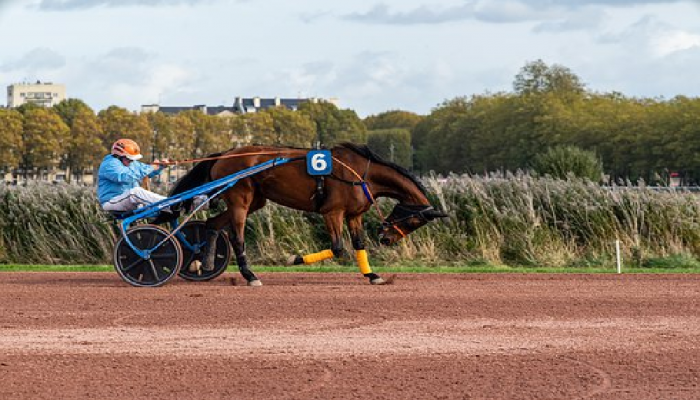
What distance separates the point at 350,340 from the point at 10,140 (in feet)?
291

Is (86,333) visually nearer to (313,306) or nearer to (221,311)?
(221,311)

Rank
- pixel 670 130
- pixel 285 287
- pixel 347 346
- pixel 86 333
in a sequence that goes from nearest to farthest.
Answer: pixel 347 346 < pixel 86 333 < pixel 285 287 < pixel 670 130

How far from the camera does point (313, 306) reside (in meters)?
13.6

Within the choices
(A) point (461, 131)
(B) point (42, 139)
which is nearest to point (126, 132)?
(B) point (42, 139)

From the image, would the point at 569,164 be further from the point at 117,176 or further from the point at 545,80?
the point at 545,80

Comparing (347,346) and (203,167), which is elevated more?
(203,167)

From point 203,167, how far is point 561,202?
8.01 metres

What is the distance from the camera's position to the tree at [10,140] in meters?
96.1

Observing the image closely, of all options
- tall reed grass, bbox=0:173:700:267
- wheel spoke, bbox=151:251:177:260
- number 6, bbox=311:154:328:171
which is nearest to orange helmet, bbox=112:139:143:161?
wheel spoke, bbox=151:251:177:260

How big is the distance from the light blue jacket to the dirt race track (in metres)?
1.14

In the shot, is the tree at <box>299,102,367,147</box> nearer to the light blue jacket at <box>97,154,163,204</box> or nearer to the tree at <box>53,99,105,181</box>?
the tree at <box>53,99,105,181</box>

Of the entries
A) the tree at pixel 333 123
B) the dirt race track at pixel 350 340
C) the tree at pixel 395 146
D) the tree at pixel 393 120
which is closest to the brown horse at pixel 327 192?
the dirt race track at pixel 350 340

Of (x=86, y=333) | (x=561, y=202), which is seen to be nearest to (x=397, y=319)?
(x=86, y=333)

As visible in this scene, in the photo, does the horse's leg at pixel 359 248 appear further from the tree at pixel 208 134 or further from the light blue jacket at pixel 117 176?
the tree at pixel 208 134
